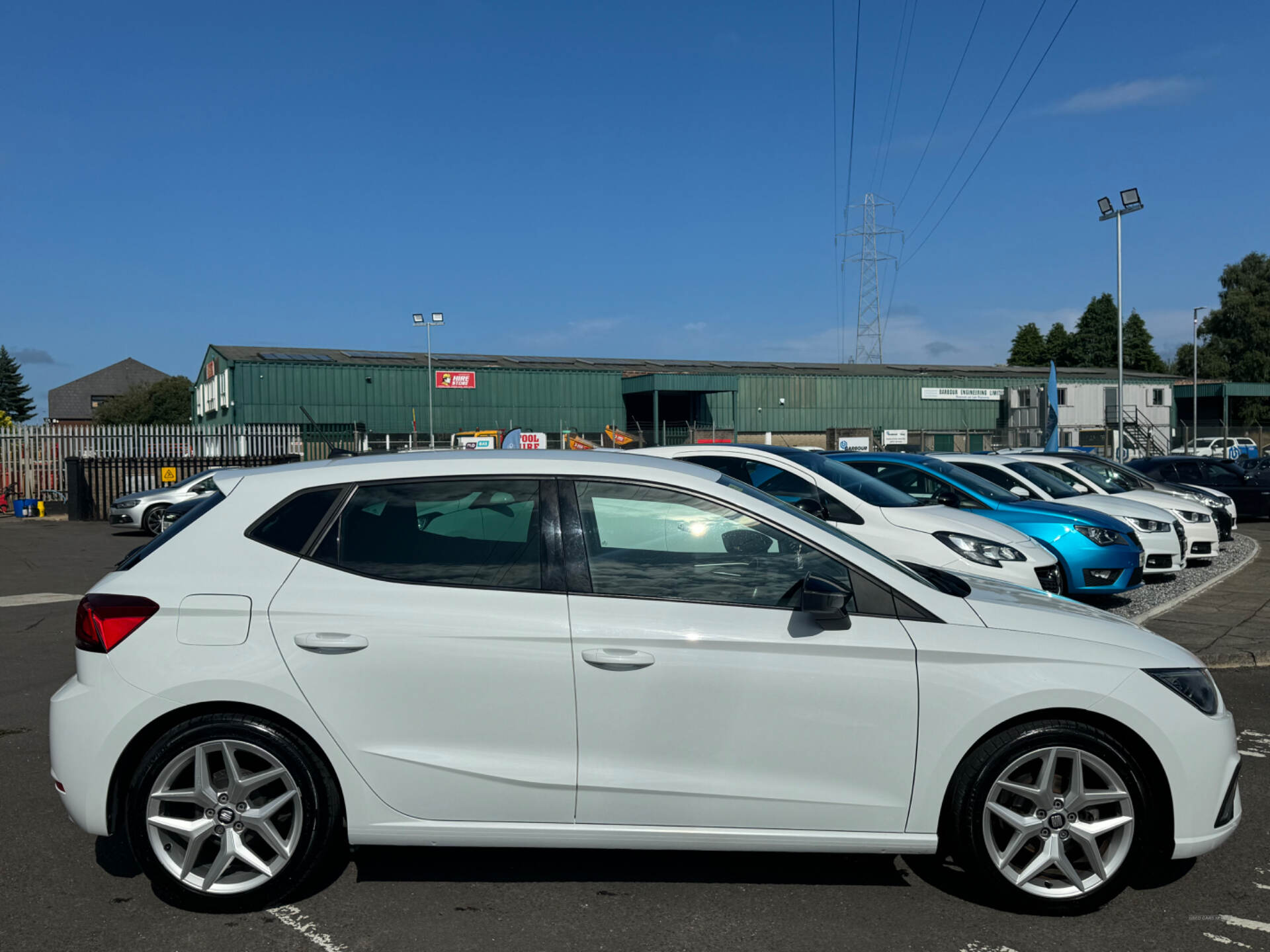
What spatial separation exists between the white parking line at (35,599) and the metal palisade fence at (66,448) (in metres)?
17.0

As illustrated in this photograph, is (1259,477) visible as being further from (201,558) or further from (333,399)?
(333,399)

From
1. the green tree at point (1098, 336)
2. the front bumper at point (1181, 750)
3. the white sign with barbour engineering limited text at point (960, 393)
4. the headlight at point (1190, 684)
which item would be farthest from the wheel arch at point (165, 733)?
the green tree at point (1098, 336)

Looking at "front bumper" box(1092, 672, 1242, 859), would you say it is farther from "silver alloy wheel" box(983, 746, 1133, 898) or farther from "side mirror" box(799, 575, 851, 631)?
"side mirror" box(799, 575, 851, 631)

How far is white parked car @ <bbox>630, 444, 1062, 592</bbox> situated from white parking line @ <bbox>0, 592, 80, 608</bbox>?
24.3 ft

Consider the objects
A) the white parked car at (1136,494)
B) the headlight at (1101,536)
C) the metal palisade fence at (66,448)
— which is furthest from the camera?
the metal palisade fence at (66,448)

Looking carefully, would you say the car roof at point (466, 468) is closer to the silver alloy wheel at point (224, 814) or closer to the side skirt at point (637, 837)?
the silver alloy wheel at point (224, 814)

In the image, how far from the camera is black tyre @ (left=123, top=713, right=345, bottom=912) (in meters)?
3.68

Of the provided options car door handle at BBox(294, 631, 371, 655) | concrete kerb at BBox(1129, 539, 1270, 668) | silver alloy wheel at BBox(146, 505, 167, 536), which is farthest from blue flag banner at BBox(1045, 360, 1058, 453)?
car door handle at BBox(294, 631, 371, 655)

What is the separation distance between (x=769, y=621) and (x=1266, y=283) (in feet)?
309

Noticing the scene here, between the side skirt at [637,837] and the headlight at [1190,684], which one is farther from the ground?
the headlight at [1190,684]

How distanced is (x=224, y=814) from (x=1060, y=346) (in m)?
116

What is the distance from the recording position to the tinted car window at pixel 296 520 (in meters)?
3.86

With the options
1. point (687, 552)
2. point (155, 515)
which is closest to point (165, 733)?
point (687, 552)

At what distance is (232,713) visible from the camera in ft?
12.1
